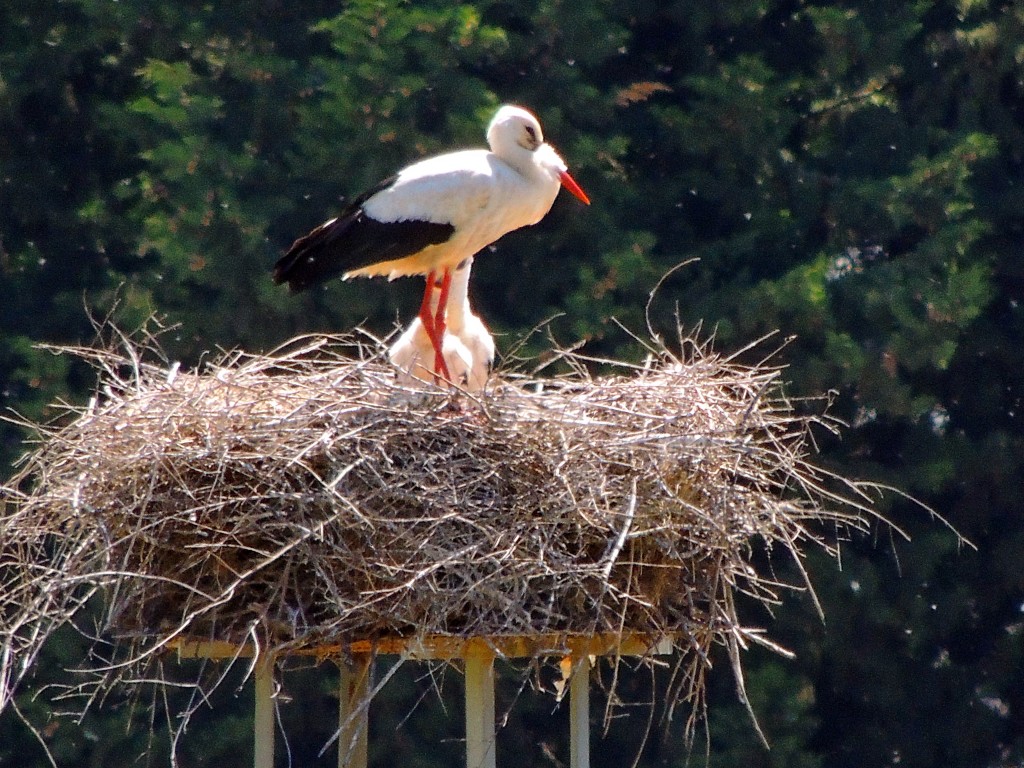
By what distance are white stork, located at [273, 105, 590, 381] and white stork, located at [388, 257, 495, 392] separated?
87 mm

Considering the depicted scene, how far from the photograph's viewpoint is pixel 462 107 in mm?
12406

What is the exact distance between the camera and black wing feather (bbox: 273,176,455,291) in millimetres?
7770

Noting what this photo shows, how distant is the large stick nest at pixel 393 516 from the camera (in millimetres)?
5902

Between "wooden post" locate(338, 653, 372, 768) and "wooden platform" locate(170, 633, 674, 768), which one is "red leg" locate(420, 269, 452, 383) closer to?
"wooden post" locate(338, 653, 372, 768)

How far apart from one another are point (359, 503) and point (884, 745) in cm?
893

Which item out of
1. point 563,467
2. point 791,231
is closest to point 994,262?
point 791,231

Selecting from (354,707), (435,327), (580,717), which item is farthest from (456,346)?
(580,717)

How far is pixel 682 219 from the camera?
13.8 meters

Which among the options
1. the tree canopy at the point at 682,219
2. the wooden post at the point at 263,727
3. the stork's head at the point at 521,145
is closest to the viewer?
the wooden post at the point at 263,727

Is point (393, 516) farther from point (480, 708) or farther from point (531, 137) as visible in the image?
point (531, 137)

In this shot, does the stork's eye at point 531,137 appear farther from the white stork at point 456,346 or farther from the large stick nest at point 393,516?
the large stick nest at point 393,516

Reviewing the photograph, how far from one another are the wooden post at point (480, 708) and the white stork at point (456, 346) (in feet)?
5.32

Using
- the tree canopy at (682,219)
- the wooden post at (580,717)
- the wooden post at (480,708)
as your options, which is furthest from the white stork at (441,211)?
the tree canopy at (682,219)

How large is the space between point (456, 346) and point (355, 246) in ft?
1.87
